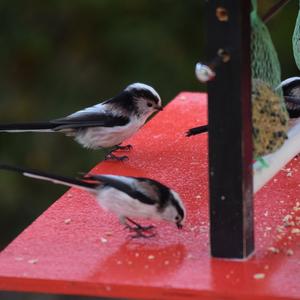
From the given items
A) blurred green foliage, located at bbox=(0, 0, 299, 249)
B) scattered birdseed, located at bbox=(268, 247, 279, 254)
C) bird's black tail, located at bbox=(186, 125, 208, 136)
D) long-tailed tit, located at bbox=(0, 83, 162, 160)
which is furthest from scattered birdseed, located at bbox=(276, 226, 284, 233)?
blurred green foliage, located at bbox=(0, 0, 299, 249)

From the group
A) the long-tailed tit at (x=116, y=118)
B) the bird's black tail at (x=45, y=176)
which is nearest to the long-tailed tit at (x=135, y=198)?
the bird's black tail at (x=45, y=176)

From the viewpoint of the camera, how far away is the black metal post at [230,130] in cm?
296

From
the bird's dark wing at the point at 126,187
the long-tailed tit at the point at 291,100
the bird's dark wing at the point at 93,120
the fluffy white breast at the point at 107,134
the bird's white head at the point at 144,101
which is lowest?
the fluffy white breast at the point at 107,134

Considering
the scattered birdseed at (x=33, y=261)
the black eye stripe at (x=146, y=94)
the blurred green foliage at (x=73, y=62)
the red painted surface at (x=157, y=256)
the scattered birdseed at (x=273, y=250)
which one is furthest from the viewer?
the blurred green foliage at (x=73, y=62)

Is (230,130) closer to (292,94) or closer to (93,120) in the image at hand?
(292,94)

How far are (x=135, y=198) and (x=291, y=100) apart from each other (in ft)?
4.40

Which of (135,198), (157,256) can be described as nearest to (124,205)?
(135,198)

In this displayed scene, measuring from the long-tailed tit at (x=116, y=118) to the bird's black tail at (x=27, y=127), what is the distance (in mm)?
93

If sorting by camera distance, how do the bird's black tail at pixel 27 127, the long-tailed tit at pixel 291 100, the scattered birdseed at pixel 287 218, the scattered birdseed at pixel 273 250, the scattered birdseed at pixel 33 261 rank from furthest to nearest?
the bird's black tail at pixel 27 127
the long-tailed tit at pixel 291 100
the scattered birdseed at pixel 287 218
the scattered birdseed at pixel 273 250
the scattered birdseed at pixel 33 261

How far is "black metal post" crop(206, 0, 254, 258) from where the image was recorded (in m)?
2.96

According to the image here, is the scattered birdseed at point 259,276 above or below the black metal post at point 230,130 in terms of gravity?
below

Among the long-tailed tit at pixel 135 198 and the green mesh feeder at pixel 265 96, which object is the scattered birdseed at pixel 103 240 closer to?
the long-tailed tit at pixel 135 198

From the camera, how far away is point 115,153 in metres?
4.65

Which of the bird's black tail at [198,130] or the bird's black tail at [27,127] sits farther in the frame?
the bird's black tail at [27,127]
